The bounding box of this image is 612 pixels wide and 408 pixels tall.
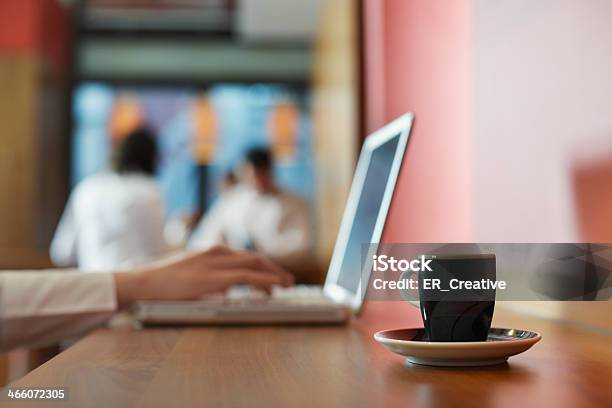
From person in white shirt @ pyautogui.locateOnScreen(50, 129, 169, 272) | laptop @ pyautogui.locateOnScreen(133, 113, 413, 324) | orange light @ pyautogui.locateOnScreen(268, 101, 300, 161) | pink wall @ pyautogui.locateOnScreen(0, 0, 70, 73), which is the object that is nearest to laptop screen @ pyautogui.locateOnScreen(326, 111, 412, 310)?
laptop @ pyautogui.locateOnScreen(133, 113, 413, 324)

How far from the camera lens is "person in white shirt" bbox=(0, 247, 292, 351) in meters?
1.17

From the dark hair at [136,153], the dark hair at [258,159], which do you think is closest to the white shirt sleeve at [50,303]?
the dark hair at [136,153]

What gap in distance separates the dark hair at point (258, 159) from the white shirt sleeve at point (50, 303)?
3057mm

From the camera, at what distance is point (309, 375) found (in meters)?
0.60

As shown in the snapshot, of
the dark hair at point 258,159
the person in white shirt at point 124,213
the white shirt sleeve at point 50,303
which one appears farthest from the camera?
the dark hair at point 258,159

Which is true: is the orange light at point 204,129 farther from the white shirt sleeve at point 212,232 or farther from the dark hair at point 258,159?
the dark hair at point 258,159

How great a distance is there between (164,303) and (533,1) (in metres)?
0.75

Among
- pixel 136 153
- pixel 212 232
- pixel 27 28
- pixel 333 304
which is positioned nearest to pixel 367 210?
pixel 333 304

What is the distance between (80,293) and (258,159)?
10.2ft

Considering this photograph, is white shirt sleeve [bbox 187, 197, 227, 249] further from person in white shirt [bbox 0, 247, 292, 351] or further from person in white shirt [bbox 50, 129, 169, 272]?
person in white shirt [bbox 0, 247, 292, 351]

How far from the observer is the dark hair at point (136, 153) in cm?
286

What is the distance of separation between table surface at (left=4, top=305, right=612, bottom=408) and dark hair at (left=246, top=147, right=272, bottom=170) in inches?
133

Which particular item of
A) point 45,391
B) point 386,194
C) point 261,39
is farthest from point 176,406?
point 261,39

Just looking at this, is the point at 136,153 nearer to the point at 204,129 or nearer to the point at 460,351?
the point at 460,351
